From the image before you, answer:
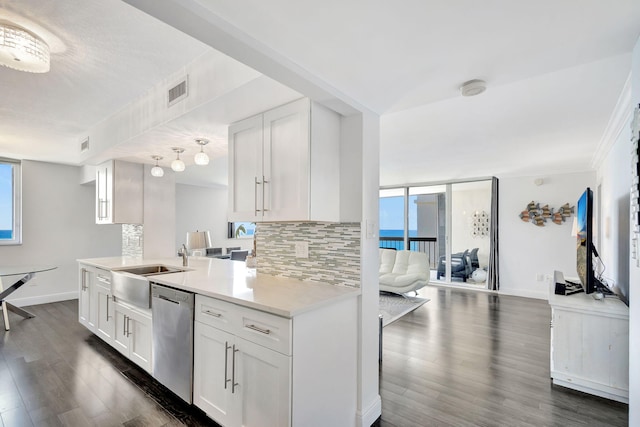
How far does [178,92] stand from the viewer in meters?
2.22

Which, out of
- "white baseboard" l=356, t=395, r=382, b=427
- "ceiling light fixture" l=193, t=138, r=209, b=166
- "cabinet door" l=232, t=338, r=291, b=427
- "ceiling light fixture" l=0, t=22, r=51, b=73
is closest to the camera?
"cabinet door" l=232, t=338, r=291, b=427

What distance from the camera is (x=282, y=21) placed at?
3.97ft

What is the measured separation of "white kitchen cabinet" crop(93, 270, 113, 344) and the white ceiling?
1677 millimetres

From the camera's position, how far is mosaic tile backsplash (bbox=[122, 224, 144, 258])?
413cm

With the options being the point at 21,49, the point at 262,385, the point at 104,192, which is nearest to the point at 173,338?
the point at 262,385

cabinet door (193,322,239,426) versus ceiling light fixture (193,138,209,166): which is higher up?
ceiling light fixture (193,138,209,166)

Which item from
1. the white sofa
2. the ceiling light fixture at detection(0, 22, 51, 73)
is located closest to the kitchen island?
the ceiling light fixture at detection(0, 22, 51, 73)

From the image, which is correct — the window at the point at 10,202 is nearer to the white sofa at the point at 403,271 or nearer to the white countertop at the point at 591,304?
the white sofa at the point at 403,271

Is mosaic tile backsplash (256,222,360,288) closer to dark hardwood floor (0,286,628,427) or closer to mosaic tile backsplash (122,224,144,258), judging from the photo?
dark hardwood floor (0,286,628,427)

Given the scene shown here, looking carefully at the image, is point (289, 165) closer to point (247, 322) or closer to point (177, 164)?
point (247, 322)

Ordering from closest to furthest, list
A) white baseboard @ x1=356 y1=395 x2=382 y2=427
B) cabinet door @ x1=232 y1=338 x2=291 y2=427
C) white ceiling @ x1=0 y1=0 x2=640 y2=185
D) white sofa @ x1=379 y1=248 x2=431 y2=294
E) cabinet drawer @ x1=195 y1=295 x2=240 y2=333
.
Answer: white ceiling @ x1=0 y1=0 x2=640 y2=185 < cabinet door @ x1=232 y1=338 x2=291 y2=427 < cabinet drawer @ x1=195 y1=295 x2=240 y2=333 < white baseboard @ x1=356 y1=395 x2=382 y2=427 < white sofa @ x1=379 y1=248 x2=431 y2=294

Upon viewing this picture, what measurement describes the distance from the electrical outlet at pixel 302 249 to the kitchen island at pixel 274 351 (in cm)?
20

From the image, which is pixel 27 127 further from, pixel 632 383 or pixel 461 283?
pixel 461 283

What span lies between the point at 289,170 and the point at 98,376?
2.46 m
